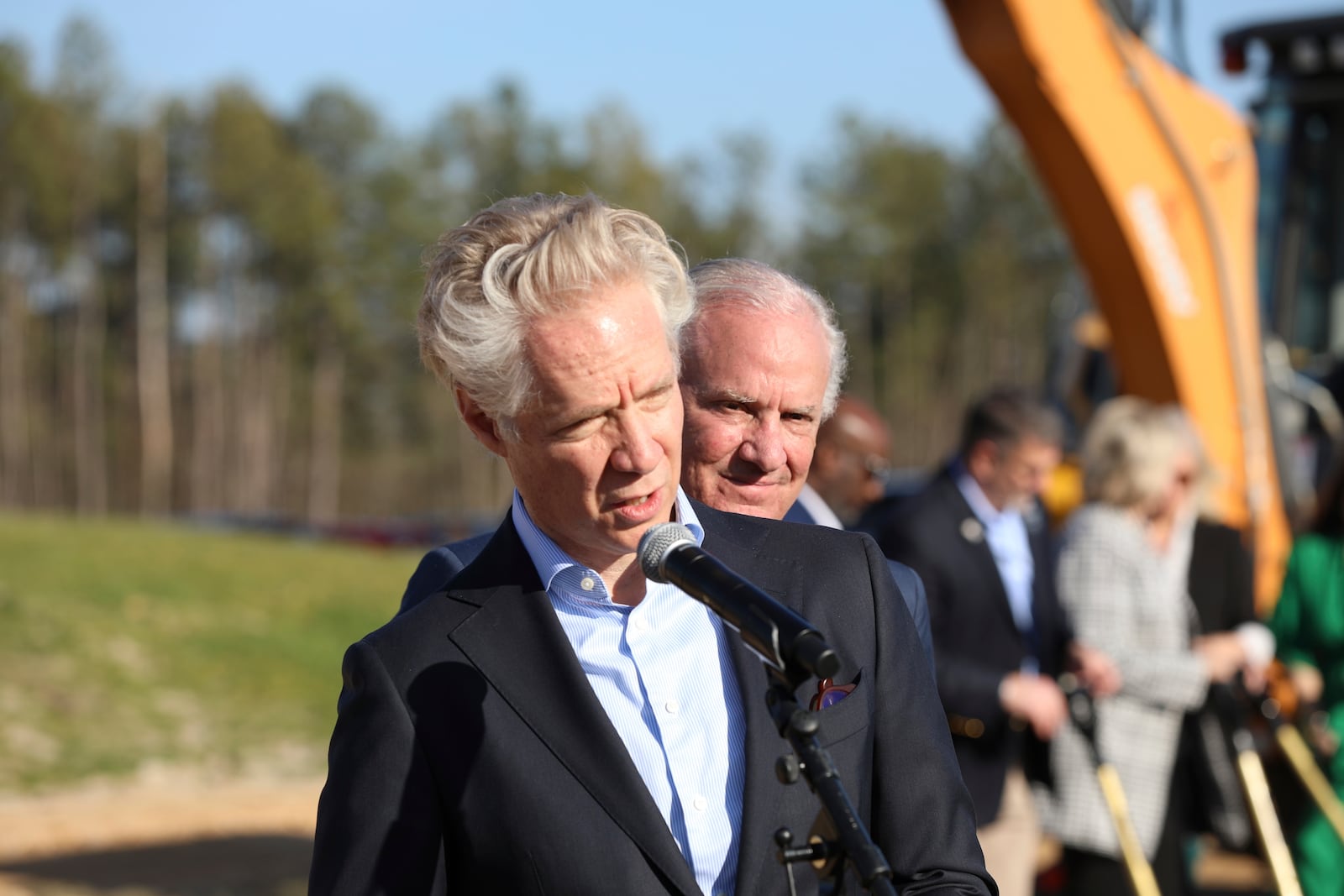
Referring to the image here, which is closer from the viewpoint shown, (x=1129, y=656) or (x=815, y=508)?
(x=815, y=508)

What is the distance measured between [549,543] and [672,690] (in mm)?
269

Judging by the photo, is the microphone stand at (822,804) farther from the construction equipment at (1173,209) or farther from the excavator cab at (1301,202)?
the excavator cab at (1301,202)

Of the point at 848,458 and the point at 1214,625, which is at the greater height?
the point at 848,458

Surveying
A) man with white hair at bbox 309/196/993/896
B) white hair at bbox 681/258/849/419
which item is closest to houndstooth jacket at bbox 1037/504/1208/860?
white hair at bbox 681/258/849/419

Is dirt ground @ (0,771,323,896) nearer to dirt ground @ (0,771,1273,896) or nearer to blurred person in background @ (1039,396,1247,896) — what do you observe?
dirt ground @ (0,771,1273,896)

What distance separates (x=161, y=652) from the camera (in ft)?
49.4

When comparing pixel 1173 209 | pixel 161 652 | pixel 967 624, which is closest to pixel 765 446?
pixel 967 624

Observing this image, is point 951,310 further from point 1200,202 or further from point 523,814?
point 523,814

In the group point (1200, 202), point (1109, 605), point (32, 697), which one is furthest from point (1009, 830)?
point (32, 697)

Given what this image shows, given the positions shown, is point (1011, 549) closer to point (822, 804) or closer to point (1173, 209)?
point (1173, 209)

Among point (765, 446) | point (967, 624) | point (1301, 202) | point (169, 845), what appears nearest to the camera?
point (765, 446)

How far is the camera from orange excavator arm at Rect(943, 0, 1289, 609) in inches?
307

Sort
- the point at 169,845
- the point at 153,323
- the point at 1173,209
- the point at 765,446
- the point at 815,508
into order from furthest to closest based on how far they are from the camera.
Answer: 1. the point at 153,323
2. the point at 169,845
3. the point at 1173,209
4. the point at 815,508
5. the point at 765,446

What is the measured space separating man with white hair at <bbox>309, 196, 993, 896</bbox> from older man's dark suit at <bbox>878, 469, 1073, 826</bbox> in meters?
2.79
